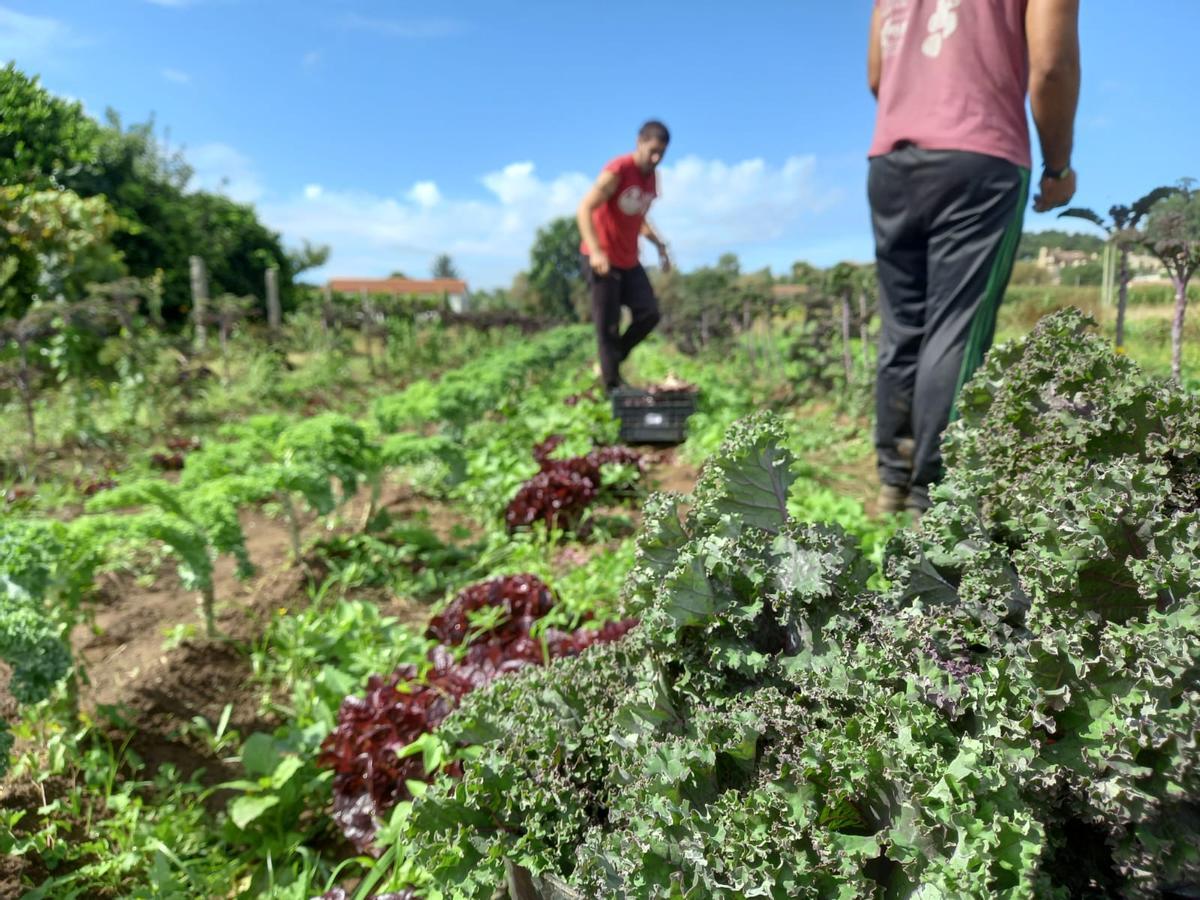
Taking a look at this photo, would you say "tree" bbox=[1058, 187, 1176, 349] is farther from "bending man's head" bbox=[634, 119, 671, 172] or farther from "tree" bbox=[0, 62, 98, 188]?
"bending man's head" bbox=[634, 119, 671, 172]

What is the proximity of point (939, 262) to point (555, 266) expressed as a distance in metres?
82.0

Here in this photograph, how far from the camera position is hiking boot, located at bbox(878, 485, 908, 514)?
373 cm

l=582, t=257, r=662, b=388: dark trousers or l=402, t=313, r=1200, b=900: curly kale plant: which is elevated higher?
l=582, t=257, r=662, b=388: dark trousers

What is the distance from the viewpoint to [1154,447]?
4.75 feet

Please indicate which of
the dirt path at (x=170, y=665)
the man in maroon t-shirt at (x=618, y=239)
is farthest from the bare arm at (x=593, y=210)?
the dirt path at (x=170, y=665)

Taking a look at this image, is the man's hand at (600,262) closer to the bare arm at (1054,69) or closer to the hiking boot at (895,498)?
the hiking boot at (895,498)

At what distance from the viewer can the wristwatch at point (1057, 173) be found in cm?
301

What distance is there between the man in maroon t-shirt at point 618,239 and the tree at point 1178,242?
4455 millimetres

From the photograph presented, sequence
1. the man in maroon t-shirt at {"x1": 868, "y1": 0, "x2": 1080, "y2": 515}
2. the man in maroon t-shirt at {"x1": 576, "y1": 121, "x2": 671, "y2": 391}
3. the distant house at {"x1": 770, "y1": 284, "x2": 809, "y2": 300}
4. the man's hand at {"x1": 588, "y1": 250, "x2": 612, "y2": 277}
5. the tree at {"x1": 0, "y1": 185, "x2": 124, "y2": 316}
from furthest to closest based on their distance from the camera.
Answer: the distant house at {"x1": 770, "y1": 284, "x2": 809, "y2": 300}, the man in maroon t-shirt at {"x1": 576, "y1": 121, "x2": 671, "y2": 391}, the man's hand at {"x1": 588, "y1": 250, "x2": 612, "y2": 277}, the tree at {"x1": 0, "y1": 185, "x2": 124, "y2": 316}, the man in maroon t-shirt at {"x1": 868, "y1": 0, "x2": 1080, "y2": 515}

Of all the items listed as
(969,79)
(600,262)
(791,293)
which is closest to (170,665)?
(969,79)

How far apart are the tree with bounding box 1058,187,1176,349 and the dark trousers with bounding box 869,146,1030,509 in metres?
0.29

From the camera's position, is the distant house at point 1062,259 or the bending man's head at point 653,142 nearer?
the distant house at point 1062,259

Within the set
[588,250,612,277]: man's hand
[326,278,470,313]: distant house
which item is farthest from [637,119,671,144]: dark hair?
[326,278,470,313]: distant house

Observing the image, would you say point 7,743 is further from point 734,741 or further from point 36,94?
point 36,94
